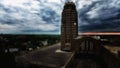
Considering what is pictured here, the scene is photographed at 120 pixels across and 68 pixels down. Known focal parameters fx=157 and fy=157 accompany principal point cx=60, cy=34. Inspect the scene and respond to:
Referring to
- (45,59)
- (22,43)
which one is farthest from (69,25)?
(22,43)

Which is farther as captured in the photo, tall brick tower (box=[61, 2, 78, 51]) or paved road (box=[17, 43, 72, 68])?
tall brick tower (box=[61, 2, 78, 51])

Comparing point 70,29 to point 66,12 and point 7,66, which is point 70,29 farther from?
point 7,66

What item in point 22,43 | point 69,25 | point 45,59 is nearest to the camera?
point 45,59

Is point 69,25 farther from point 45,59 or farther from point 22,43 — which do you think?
point 22,43

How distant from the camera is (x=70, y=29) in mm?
54656

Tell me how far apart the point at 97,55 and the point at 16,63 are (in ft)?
72.2

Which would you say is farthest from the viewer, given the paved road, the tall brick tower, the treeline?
the treeline

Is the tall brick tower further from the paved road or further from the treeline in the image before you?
the treeline

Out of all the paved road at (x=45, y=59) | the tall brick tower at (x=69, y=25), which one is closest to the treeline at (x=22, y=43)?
the paved road at (x=45, y=59)

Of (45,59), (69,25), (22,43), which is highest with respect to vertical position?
(69,25)

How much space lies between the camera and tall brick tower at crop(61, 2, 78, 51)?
54594 millimetres

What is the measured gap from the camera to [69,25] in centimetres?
5462

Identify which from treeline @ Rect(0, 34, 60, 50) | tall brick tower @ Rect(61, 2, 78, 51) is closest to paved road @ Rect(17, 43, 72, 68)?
treeline @ Rect(0, 34, 60, 50)

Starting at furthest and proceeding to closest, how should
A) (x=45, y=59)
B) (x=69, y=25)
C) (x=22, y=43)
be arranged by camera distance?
(x=22, y=43), (x=69, y=25), (x=45, y=59)
